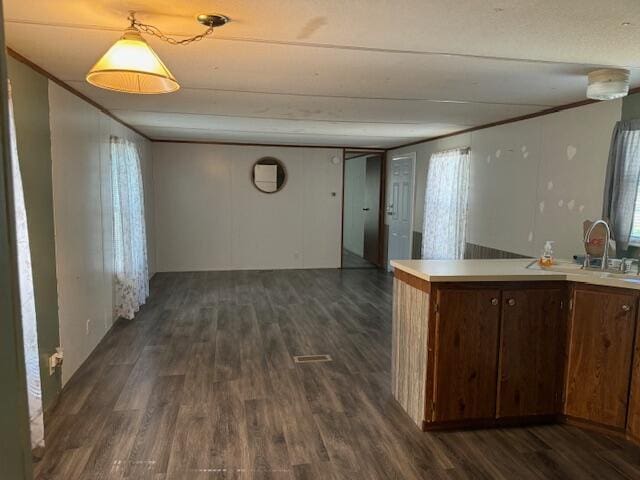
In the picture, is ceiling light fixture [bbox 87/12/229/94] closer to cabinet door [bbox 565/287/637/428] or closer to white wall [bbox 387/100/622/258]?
cabinet door [bbox 565/287/637/428]

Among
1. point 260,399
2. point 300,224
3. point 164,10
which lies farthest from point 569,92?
point 300,224

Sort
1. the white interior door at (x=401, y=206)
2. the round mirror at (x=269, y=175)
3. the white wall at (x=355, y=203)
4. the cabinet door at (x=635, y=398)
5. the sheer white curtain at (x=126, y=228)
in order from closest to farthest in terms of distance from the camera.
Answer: the cabinet door at (x=635, y=398) < the sheer white curtain at (x=126, y=228) < the white interior door at (x=401, y=206) < the round mirror at (x=269, y=175) < the white wall at (x=355, y=203)

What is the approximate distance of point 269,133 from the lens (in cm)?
605

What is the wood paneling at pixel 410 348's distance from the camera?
2637 millimetres

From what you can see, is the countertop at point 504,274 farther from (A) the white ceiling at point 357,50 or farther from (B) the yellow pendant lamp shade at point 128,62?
(B) the yellow pendant lamp shade at point 128,62

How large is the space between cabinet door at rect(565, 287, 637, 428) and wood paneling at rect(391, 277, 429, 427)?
36.2 inches

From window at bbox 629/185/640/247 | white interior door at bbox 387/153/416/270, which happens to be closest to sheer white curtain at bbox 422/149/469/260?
white interior door at bbox 387/153/416/270

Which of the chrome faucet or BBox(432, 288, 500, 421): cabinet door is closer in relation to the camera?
BBox(432, 288, 500, 421): cabinet door

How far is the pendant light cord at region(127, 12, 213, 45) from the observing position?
6.74ft

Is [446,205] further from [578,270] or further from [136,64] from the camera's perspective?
[136,64]

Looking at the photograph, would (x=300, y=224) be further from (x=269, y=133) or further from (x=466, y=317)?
(x=466, y=317)

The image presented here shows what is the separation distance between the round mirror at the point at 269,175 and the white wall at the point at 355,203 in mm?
1814

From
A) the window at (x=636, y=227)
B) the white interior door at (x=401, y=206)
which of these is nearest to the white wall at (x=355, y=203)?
the white interior door at (x=401, y=206)

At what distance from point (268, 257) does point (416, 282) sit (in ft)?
17.5
